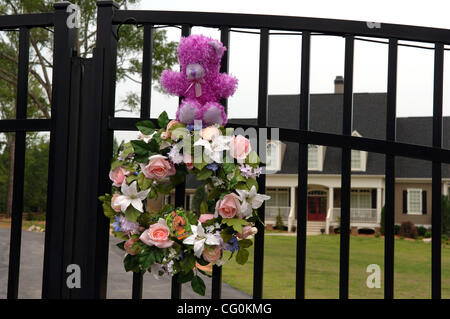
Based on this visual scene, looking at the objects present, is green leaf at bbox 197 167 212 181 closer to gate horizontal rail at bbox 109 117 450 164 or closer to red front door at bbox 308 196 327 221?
gate horizontal rail at bbox 109 117 450 164

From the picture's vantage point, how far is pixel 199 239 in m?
2.02

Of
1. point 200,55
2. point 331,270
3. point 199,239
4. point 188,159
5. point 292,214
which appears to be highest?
point 200,55

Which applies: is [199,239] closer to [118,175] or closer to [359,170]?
[118,175]

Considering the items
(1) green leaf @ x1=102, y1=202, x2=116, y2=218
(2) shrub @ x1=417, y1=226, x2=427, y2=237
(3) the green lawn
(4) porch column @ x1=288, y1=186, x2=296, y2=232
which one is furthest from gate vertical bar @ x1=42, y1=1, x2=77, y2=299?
(2) shrub @ x1=417, y1=226, x2=427, y2=237

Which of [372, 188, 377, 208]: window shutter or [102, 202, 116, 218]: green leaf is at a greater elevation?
[102, 202, 116, 218]: green leaf

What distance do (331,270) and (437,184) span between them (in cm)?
871

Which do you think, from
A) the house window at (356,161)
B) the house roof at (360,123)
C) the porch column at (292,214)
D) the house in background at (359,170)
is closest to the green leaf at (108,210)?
the house roof at (360,123)


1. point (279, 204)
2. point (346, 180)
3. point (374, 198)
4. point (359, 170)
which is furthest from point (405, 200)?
point (346, 180)

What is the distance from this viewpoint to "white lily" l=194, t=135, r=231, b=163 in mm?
2018

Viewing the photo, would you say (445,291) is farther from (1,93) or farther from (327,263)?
(1,93)

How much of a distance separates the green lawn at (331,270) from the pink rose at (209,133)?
5457 mm

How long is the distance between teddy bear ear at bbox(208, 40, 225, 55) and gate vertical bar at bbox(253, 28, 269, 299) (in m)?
0.21
